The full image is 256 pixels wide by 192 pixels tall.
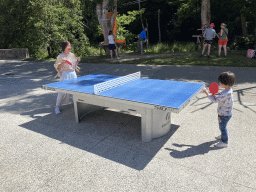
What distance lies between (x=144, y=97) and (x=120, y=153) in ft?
3.31

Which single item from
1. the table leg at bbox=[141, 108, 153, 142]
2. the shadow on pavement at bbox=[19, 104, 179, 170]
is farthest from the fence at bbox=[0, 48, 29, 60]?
the table leg at bbox=[141, 108, 153, 142]

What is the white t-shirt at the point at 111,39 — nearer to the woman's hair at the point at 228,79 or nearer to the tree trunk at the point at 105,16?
the tree trunk at the point at 105,16

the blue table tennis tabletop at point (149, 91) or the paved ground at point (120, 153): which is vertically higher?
the blue table tennis tabletop at point (149, 91)

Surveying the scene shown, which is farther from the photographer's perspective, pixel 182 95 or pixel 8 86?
pixel 8 86

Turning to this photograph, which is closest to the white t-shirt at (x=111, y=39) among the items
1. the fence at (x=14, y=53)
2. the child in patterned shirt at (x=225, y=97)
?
the fence at (x=14, y=53)

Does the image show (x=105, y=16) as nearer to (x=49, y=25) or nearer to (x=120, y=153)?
(x=49, y=25)

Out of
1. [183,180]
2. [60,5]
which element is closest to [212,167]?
[183,180]

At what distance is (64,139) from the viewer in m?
4.14

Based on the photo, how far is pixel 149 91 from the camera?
407 cm

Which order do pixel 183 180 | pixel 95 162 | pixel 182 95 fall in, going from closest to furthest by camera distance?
pixel 183 180, pixel 95 162, pixel 182 95

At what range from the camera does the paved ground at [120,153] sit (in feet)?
9.37

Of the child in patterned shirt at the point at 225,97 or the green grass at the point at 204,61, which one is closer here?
the child in patterned shirt at the point at 225,97

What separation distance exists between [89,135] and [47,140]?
79 centimetres

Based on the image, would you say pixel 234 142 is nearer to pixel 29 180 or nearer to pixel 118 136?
pixel 118 136
